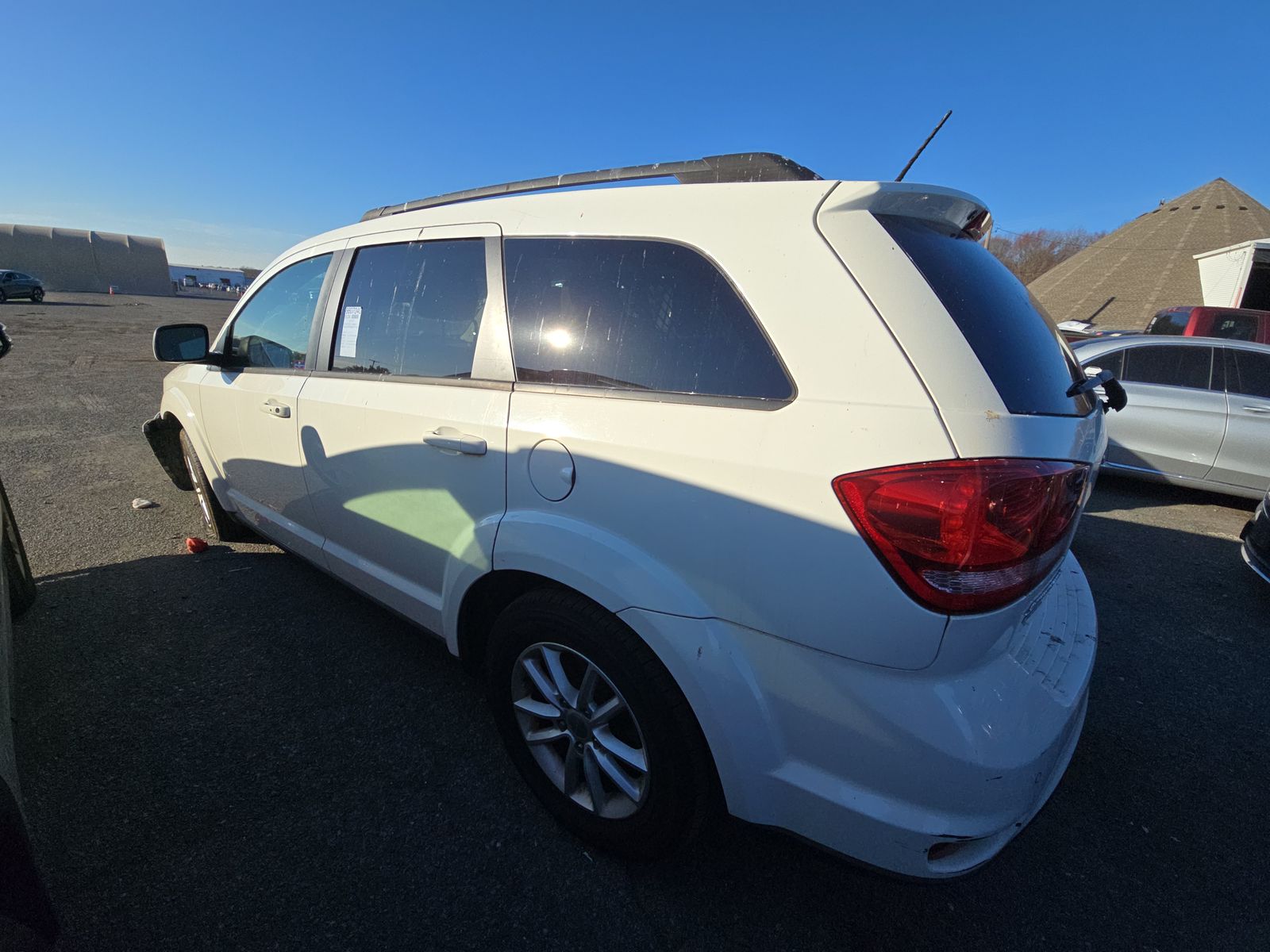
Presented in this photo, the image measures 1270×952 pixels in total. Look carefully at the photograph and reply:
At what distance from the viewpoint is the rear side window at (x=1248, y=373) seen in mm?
5219

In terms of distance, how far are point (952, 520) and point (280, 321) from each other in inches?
123

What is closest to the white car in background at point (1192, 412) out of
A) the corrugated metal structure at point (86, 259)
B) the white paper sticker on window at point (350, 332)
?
the white paper sticker on window at point (350, 332)

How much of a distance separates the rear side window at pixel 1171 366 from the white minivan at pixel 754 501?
513 centimetres

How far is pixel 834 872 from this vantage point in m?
1.86

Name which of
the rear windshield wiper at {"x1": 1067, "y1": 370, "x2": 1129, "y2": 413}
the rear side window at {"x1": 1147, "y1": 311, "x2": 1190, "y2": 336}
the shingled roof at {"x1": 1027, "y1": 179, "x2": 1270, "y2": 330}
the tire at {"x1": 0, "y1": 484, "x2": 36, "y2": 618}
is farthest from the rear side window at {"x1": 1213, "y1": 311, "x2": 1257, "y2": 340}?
the shingled roof at {"x1": 1027, "y1": 179, "x2": 1270, "y2": 330}

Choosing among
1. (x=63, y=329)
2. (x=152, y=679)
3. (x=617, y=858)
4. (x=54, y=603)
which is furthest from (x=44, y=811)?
(x=63, y=329)

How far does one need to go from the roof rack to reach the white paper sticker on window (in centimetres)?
67

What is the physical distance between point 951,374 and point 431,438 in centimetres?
152

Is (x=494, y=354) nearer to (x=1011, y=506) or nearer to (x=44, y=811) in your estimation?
(x=1011, y=506)

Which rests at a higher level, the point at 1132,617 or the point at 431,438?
the point at 431,438

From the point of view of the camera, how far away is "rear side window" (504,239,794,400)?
144 cm

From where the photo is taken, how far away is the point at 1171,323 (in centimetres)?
1030

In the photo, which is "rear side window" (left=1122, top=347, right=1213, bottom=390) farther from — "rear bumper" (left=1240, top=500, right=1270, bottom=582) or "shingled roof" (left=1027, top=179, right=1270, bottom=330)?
"shingled roof" (left=1027, top=179, right=1270, bottom=330)

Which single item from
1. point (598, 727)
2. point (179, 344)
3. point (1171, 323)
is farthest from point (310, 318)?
point (1171, 323)
